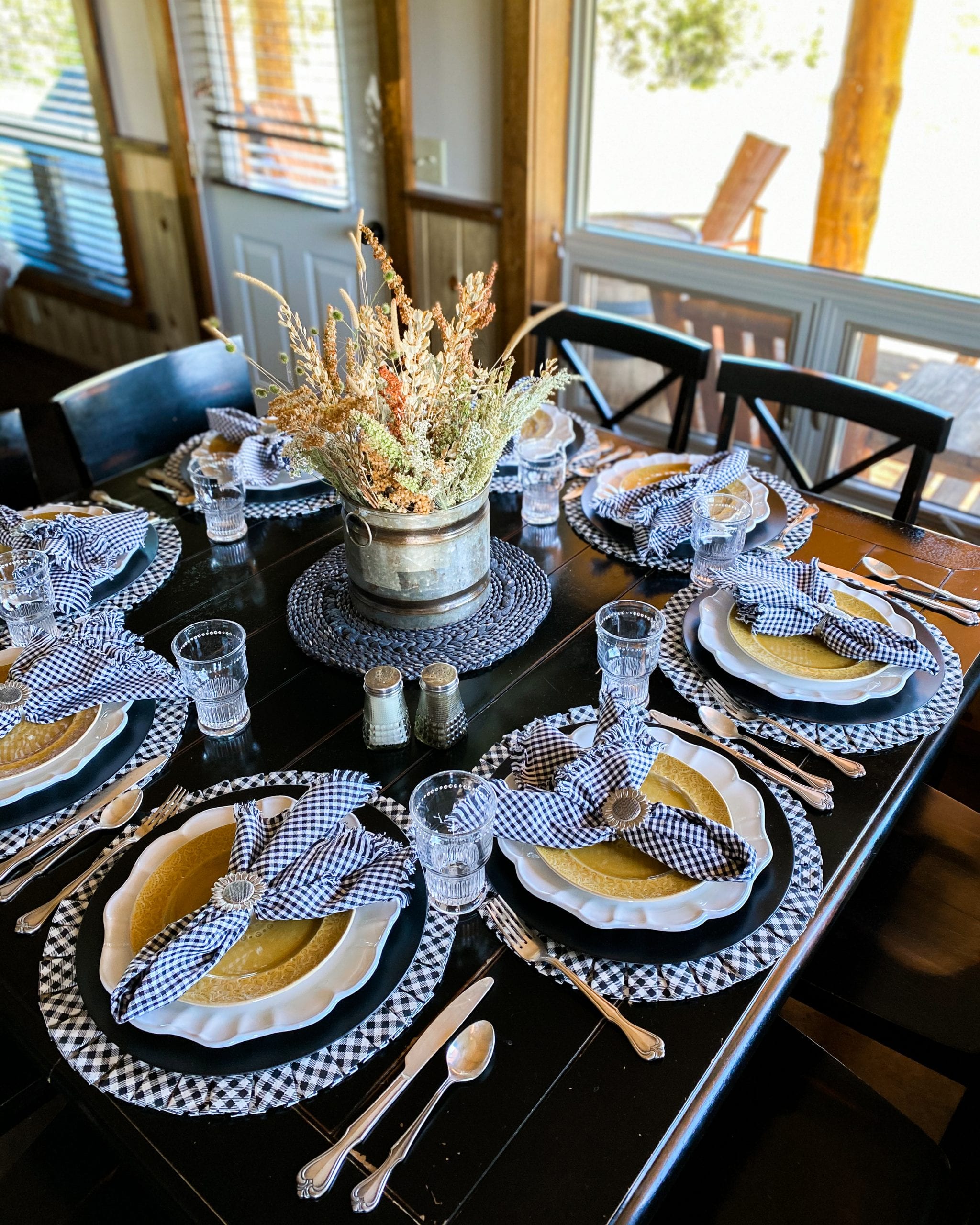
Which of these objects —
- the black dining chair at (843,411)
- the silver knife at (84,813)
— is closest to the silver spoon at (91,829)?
the silver knife at (84,813)

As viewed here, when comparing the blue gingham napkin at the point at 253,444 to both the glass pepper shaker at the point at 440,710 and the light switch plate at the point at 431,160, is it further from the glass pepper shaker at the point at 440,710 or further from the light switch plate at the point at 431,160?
the light switch plate at the point at 431,160

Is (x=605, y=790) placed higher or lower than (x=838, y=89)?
lower

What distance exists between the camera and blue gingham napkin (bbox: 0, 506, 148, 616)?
142 cm

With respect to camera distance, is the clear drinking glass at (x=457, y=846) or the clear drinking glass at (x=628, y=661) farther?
the clear drinking glass at (x=628, y=661)

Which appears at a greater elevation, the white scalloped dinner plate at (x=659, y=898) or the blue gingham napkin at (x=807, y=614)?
the blue gingham napkin at (x=807, y=614)

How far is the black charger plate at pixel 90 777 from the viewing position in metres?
1.09

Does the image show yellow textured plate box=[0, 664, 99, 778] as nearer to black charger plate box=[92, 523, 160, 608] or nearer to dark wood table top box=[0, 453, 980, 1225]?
dark wood table top box=[0, 453, 980, 1225]

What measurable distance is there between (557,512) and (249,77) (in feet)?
8.57

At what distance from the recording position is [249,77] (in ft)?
11.1

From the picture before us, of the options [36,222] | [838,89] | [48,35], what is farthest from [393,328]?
[36,222]

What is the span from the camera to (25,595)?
1.36m

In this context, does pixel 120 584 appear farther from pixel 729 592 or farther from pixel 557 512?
pixel 729 592

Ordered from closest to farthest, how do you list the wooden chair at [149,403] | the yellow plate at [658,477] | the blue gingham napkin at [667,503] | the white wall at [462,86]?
the blue gingham napkin at [667,503]
the yellow plate at [658,477]
the wooden chair at [149,403]
the white wall at [462,86]

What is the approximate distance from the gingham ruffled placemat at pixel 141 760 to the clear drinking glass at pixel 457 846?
367 mm
